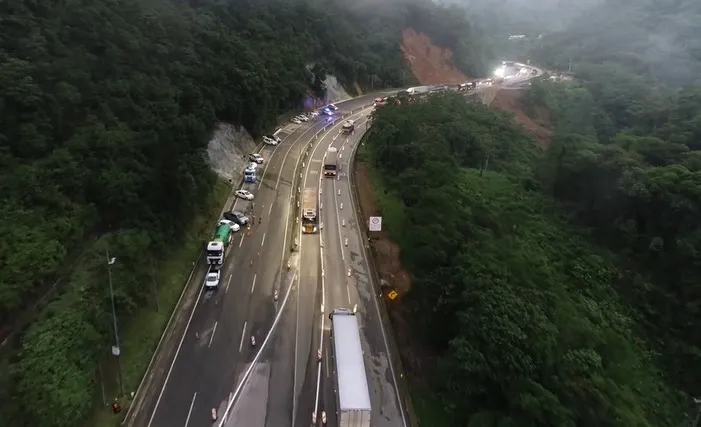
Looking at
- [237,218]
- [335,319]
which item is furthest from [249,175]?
[335,319]

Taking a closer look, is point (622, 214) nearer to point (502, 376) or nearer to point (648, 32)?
point (502, 376)

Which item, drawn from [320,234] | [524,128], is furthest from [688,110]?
[320,234]

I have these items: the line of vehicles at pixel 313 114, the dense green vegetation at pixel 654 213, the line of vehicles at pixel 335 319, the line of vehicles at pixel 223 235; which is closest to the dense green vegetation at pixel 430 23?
the line of vehicles at pixel 313 114

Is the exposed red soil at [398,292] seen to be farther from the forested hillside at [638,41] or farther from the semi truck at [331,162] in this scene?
the forested hillside at [638,41]

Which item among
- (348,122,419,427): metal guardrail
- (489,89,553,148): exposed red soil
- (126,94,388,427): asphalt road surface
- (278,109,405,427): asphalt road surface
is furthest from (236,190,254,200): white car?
(489,89,553,148): exposed red soil

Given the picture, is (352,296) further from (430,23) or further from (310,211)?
(430,23)
